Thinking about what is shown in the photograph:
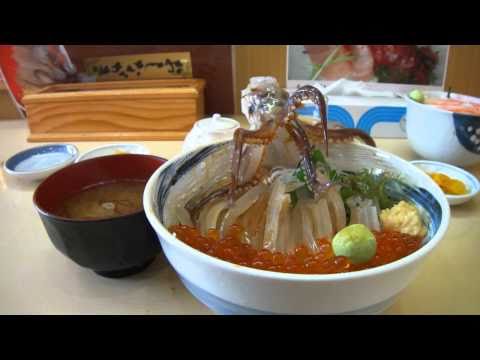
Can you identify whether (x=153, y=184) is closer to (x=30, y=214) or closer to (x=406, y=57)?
(x=30, y=214)

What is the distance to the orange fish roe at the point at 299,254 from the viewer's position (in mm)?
473

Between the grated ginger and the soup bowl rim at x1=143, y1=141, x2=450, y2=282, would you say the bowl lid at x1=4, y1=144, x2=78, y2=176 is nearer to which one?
the soup bowl rim at x1=143, y1=141, x2=450, y2=282

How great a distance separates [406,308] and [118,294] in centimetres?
46

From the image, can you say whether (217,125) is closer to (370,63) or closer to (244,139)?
(244,139)

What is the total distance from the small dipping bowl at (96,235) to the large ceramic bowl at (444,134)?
2.50 feet

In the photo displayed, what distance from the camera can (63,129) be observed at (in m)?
1.27

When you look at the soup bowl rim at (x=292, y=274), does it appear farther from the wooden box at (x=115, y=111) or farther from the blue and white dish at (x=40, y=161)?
the wooden box at (x=115, y=111)

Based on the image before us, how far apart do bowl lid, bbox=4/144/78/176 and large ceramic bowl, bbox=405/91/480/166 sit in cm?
95

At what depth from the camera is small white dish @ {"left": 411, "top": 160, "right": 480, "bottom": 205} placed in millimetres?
809

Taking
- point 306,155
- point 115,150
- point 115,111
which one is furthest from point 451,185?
point 115,111

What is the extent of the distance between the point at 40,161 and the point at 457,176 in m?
1.11

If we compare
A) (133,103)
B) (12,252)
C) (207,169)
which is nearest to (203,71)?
(133,103)

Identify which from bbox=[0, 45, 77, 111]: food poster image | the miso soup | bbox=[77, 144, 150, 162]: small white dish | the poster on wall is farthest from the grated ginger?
bbox=[0, 45, 77, 111]: food poster image

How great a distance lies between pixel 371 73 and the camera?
132 cm
